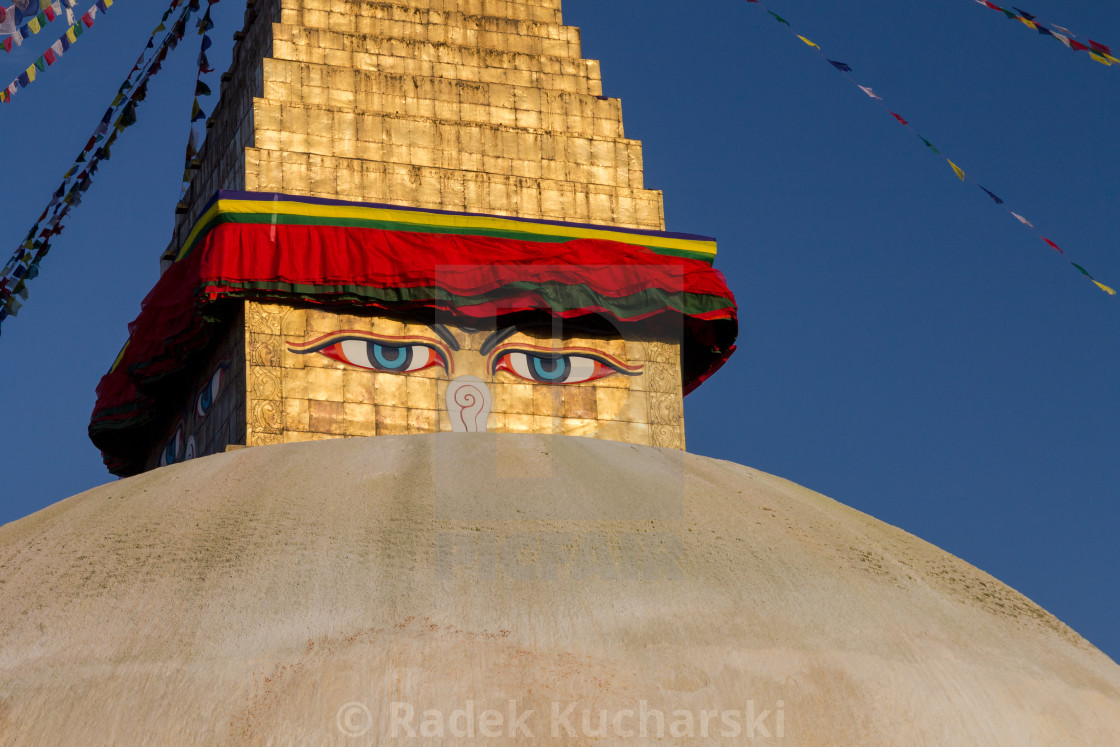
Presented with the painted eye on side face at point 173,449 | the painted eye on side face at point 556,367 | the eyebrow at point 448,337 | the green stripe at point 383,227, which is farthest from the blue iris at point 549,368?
the painted eye on side face at point 173,449

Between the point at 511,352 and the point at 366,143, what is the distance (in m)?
2.39

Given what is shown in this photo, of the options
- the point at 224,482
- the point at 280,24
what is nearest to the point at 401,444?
the point at 224,482

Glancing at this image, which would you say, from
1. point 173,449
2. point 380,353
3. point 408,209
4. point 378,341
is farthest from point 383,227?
point 173,449

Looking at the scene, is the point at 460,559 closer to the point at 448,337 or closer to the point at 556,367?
the point at 448,337

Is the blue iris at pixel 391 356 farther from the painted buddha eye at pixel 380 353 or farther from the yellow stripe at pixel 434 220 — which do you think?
the yellow stripe at pixel 434 220

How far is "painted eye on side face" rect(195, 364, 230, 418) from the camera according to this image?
1176 cm

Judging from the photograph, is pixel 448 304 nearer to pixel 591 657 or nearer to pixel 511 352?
pixel 511 352

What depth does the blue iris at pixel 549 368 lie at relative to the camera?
38.7 feet

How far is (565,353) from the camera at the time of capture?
11891 millimetres

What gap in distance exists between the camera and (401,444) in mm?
7758

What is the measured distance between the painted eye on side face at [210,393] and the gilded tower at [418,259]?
3 centimetres

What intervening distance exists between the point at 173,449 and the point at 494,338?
147 inches

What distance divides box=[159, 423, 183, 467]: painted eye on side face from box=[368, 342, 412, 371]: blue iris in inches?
105

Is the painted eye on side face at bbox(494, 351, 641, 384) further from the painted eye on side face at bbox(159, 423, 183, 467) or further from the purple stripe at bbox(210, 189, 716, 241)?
the painted eye on side face at bbox(159, 423, 183, 467)
